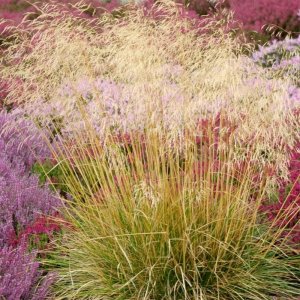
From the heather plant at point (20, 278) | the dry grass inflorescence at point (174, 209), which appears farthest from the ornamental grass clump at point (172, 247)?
the heather plant at point (20, 278)

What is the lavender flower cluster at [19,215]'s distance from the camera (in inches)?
124

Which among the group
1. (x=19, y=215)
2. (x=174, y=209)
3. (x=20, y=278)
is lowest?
(x=19, y=215)

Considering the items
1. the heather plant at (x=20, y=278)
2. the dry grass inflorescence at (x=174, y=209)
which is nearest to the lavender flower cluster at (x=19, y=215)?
the heather plant at (x=20, y=278)

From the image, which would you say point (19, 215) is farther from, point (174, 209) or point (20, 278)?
point (174, 209)

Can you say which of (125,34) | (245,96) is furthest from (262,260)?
(125,34)

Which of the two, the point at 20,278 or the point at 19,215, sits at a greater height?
the point at 20,278

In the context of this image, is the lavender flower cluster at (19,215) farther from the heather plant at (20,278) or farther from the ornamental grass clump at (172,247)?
the ornamental grass clump at (172,247)

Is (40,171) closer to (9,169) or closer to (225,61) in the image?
(9,169)

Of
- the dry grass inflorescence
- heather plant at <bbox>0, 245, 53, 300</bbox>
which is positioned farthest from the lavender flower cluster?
the dry grass inflorescence

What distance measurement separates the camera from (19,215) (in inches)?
160

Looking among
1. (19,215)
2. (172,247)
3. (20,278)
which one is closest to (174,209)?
(172,247)

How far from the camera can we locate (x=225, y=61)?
338cm

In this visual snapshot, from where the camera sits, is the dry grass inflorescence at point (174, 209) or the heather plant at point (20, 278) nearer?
the heather plant at point (20, 278)

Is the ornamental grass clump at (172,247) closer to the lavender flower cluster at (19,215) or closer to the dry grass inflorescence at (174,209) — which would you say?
the dry grass inflorescence at (174,209)
